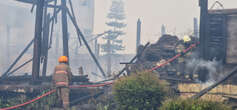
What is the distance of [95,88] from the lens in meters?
11.6

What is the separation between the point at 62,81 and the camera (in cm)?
974

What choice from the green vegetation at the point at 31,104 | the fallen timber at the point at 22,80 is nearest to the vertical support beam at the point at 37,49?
the fallen timber at the point at 22,80

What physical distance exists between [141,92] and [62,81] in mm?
3086

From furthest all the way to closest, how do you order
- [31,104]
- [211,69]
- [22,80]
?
[22,80]
[31,104]
[211,69]

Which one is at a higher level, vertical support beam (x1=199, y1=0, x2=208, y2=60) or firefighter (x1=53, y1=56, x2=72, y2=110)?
vertical support beam (x1=199, y1=0, x2=208, y2=60)

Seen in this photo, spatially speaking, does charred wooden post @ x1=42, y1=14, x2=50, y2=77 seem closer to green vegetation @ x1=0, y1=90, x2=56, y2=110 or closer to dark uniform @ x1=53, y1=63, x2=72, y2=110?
green vegetation @ x1=0, y1=90, x2=56, y2=110

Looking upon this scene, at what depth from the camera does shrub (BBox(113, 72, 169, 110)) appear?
320 inches

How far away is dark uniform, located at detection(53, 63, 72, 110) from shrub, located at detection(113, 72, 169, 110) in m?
2.26

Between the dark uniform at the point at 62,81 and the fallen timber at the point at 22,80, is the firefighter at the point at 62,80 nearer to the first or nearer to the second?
the dark uniform at the point at 62,81

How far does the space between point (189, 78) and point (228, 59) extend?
4.98 ft

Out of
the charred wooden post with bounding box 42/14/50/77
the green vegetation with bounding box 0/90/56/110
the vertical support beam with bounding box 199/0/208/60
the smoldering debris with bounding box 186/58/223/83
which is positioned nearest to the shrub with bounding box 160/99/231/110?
the smoldering debris with bounding box 186/58/223/83

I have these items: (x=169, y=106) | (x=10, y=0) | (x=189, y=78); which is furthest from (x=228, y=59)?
(x=10, y=0)

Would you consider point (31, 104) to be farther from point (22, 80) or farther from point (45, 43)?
point (45, 43)

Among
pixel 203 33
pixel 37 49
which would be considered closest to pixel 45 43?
pixel 37 49
